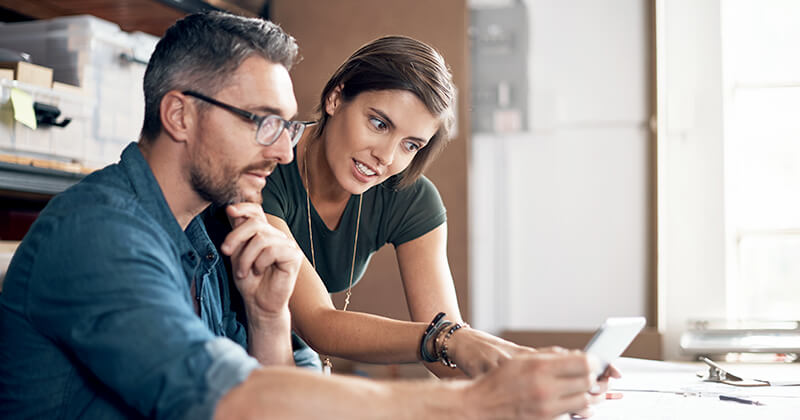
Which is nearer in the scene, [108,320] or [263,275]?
[108,320]

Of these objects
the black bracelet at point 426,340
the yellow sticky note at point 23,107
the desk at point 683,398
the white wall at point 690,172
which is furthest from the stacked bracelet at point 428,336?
the white wall at point 690,172

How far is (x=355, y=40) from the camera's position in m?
2.79

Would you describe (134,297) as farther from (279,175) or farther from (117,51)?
(117,51)

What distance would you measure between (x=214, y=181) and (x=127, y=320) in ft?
0.94

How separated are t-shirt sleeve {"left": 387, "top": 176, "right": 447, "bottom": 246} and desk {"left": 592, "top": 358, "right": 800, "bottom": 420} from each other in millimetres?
467

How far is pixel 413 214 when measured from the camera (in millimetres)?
1508

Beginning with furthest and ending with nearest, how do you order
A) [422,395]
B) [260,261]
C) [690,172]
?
[690,172] < [260,261] < [422,395]

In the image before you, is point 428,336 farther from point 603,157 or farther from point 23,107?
point 603,157

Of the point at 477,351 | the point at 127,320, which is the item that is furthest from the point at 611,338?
the point at 127,320

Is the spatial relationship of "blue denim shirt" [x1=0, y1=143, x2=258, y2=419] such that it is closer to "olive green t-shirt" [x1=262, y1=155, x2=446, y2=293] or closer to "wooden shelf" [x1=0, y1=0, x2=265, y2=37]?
"olive green t-shirt" [x1=262, y1=155, x2=446, y2=293]

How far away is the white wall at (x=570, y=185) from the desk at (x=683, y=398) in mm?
1218

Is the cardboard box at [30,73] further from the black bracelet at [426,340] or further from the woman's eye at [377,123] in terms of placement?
the black bracelet at [426,340]

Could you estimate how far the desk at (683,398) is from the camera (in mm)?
1059

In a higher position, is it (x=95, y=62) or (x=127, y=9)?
(x=127, y=9)
